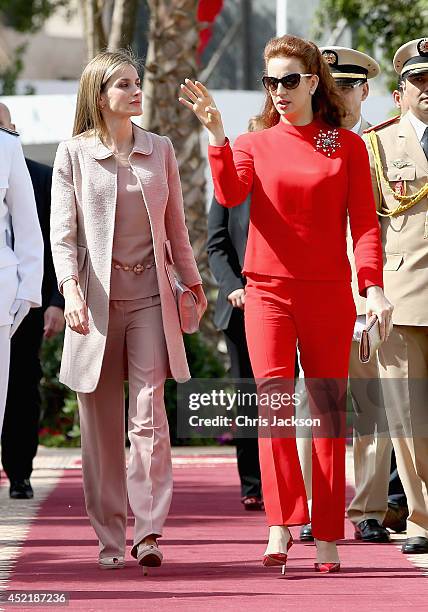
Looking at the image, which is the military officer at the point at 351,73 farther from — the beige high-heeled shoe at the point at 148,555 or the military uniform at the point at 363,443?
the beige high-heeled shoe at the point at 148,555

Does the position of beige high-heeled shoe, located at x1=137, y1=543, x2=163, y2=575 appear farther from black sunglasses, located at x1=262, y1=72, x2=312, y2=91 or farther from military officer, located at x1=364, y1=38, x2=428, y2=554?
black sunglasses, located at x1=262, y1=72, x2=312, y2=91

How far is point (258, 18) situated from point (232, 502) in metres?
31.9

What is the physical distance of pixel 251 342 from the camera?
6.68m

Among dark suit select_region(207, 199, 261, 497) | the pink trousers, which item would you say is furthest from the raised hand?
dark suit select_region(207, 199, 261, 497)

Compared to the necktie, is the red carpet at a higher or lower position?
lower

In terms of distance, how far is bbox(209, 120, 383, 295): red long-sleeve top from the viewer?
21.7 feet

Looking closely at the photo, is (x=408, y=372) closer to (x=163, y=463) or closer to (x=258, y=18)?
(x=163, y=463)

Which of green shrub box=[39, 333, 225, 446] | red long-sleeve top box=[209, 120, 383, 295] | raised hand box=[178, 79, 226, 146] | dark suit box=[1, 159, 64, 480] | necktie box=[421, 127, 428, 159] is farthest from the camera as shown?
green shrub box=[39, 333, 225, 446]

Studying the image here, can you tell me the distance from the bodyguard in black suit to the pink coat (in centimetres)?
305

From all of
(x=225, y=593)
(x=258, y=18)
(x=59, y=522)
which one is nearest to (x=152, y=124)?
(x=59, y=522)

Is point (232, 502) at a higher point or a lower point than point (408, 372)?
lower

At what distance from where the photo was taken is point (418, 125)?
25.1 feet

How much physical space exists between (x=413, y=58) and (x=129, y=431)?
2342mm

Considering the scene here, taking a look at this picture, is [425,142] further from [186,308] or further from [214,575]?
[214,575]
